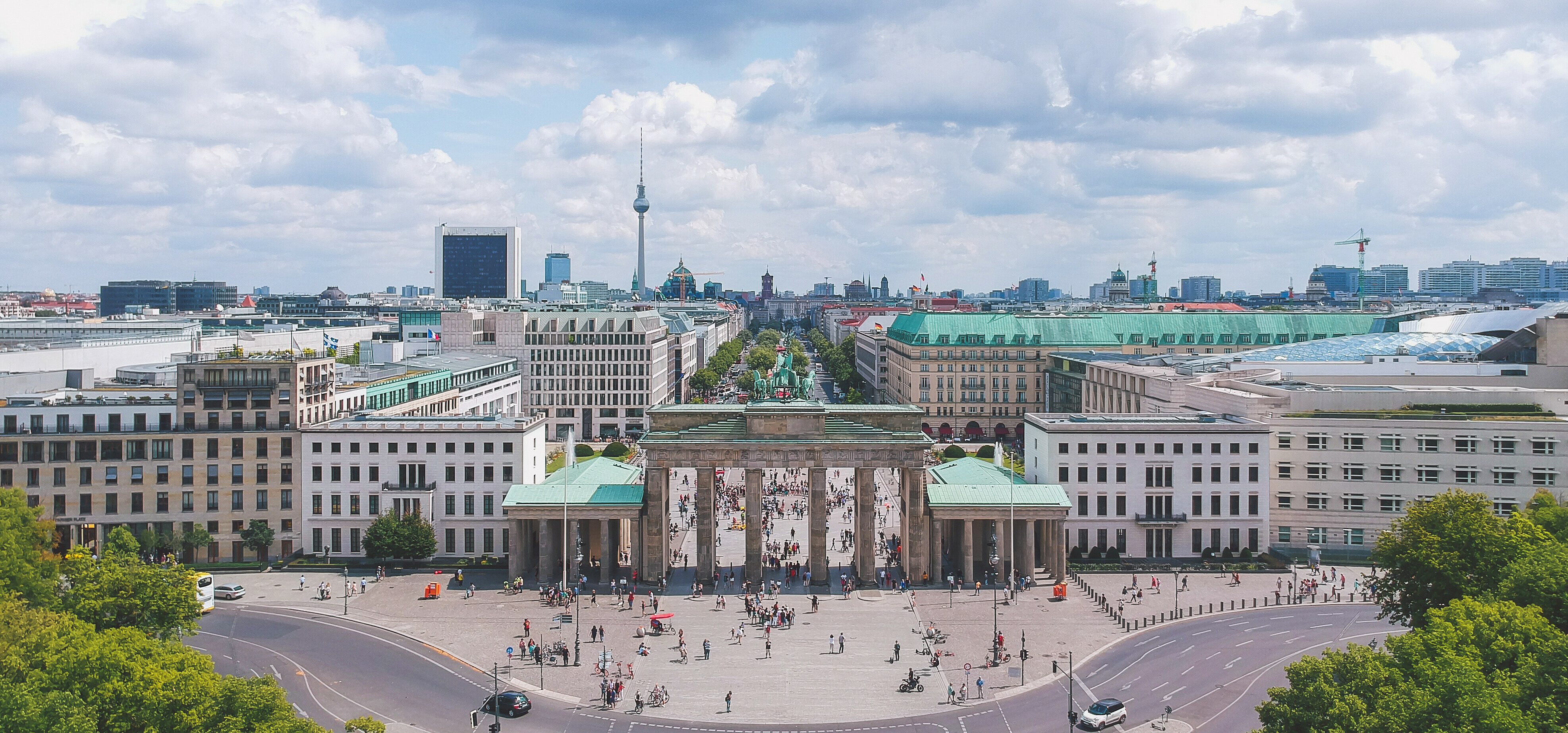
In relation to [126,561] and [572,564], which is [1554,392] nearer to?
[572,564]

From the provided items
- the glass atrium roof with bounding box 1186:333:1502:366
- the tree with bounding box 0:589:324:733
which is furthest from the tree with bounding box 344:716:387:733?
the glass atrium roof with bounding box 1186:333:1502:366

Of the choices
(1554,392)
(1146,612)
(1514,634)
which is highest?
(1554,392)

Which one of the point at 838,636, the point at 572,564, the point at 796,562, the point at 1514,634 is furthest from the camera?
the point at 796,562

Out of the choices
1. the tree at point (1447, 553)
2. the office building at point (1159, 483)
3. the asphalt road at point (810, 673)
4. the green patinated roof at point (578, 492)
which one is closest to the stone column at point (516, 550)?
the green patinated roof at point (578, 492)

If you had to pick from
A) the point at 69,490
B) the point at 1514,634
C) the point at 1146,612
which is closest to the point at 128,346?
the point at 69,490

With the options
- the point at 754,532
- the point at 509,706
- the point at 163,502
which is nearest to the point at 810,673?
the point at 509,706

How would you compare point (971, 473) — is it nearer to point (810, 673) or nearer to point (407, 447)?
point (810, 673)

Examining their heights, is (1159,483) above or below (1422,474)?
below
